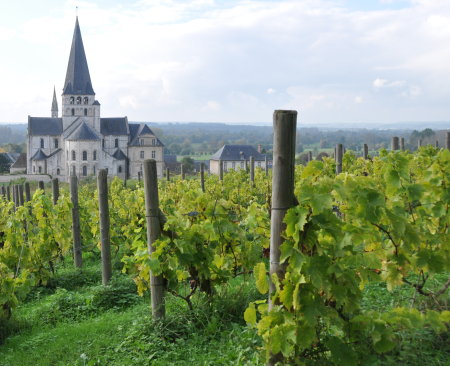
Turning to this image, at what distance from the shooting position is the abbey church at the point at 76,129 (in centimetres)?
6681

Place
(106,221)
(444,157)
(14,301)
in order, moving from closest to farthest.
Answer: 1. (444,157)
2. (14,301)
3. (106,221)

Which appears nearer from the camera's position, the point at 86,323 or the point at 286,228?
the point at 286,228

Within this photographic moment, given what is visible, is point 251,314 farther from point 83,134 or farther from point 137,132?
point 137,132

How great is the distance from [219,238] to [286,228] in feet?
7.29

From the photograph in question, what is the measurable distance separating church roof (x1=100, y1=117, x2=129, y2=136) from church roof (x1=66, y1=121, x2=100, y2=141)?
14.1 ft

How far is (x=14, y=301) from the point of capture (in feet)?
20.2

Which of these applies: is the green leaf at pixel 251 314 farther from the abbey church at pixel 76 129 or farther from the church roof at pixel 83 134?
the abbey church at pixel 76 129

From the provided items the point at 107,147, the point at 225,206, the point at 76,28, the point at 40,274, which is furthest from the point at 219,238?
the point at 76,28

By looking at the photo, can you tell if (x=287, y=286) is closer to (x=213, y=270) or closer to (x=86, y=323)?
(x=213, y=270)

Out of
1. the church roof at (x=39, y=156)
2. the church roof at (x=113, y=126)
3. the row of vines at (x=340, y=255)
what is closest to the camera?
the row of vines at (x=340, y=255)

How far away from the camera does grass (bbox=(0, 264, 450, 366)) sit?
375 cm

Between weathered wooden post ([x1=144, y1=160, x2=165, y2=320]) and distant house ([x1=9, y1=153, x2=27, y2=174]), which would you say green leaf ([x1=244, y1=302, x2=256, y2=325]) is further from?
distant house ([x1=9, y1=153, x2=27, y2=174])

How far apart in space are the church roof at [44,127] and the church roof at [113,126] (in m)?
5.47

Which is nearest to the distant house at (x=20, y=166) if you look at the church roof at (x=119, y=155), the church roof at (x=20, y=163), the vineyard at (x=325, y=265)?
the church roof at (x=20, y=163)
